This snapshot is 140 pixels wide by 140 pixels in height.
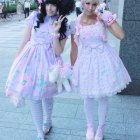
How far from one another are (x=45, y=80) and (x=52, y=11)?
66 cm

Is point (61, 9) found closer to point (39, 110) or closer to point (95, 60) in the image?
point (95, 60)

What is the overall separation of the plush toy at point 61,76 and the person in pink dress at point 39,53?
7cm

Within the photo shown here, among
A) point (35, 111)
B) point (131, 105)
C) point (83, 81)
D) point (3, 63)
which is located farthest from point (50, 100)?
point (3, 63)

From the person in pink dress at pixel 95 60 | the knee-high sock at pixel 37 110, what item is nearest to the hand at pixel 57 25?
the person in pink dress at pixel 95 60

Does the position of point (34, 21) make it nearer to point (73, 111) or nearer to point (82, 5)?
point (82, 5)

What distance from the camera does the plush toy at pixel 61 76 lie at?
297cm

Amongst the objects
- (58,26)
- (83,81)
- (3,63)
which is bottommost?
(3,63)

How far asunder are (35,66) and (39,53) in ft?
0.44

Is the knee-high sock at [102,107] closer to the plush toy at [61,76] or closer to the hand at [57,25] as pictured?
the plush toy at [61,76]

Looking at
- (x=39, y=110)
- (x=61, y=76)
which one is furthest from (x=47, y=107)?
(x=61, y=76)

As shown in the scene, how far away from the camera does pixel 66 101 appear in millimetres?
4688

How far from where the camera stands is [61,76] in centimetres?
304

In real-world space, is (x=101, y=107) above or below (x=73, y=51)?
below

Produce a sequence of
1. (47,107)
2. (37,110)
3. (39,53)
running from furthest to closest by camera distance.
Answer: (47,107)
(37,110)
(39,53)
